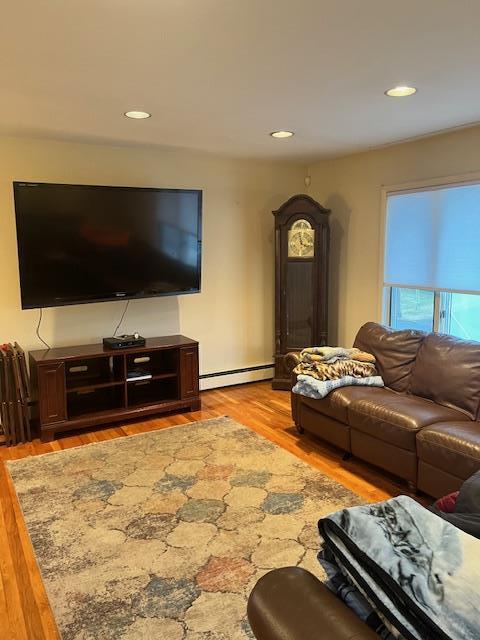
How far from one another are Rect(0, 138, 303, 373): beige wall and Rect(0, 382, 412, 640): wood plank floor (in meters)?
0.62

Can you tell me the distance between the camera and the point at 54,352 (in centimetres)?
393

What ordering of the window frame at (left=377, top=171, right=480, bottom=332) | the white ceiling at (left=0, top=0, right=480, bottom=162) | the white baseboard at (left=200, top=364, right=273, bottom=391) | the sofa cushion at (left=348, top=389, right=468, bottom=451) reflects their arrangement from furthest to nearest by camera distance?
the white baseboard at (left=200, top=364, right=273, bottom=391) < the window frame at (left=377, top=171, right=480, bottom=332) < the sofa cushion at (left=348, top=389, right=468, bottom=451) < the white ceiling at (left=0, top=0, right=480, bottom=162)

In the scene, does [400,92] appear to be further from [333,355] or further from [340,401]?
[340,401]

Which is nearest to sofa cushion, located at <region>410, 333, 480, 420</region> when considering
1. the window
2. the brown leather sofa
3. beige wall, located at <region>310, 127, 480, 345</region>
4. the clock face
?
the brown leather sofa

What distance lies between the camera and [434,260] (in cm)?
401

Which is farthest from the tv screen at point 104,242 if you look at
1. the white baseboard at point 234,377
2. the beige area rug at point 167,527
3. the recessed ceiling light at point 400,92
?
the recessed ceiling light at point 400,92

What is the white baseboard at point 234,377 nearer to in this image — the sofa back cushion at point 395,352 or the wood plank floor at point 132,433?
the wood plank floor at point 132,433

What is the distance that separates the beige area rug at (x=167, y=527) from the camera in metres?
2.01

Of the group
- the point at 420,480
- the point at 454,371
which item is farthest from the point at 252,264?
the point at 420,480

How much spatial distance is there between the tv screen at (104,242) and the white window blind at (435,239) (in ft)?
5.74

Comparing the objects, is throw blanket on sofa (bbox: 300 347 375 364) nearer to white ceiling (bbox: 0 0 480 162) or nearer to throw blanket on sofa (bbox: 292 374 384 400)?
throw blanket on sofa (bbox: 292 374 384 400)

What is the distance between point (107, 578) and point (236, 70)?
97.3 inches

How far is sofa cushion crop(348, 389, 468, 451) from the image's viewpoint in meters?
2.85

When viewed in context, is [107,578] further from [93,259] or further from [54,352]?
[93,259]
